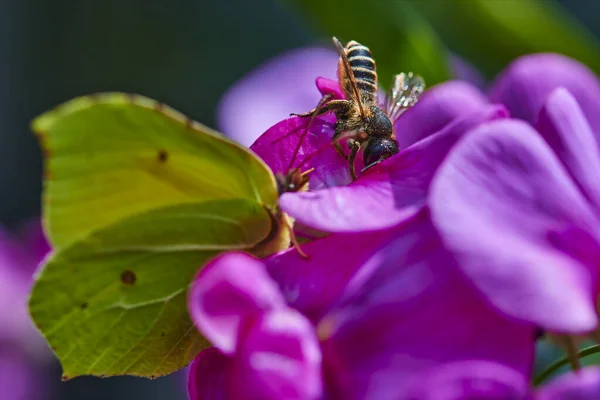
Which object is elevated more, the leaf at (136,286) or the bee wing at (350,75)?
the bee wing at (350,75)

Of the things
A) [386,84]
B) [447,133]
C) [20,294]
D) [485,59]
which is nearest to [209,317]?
[447,133]

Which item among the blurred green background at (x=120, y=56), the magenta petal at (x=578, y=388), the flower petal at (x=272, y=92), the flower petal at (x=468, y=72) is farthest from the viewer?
the blurred green background at (x=120, y=56)

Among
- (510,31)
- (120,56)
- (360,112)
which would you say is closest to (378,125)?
(360,112)

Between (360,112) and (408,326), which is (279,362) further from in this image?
(360,112)

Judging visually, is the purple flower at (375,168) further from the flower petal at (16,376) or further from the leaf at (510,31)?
the flower petal at (16,376)

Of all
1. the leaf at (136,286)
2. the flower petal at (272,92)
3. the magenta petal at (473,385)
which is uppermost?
the magenta petal at (473,385)

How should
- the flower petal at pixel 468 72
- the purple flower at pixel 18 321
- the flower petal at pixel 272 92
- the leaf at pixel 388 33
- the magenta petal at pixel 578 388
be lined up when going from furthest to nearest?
the purple flower at pixel 18 321 → the flower petal at pixel 272 92 → the flower petal at pixel 468 72 → the leaf at pixel 388 33 → the magenta petal at pixel 578 388

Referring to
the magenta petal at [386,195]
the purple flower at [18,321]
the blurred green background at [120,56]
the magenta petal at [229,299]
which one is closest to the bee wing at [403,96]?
the magenta petal at [386,195]

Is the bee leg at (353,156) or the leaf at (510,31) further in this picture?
the leaf at (510,31)

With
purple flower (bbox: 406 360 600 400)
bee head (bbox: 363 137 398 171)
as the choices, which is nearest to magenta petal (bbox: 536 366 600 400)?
purple flower (bbox: 406 360 600 400)

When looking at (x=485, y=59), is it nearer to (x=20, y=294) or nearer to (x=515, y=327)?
(x=515, y=327)
